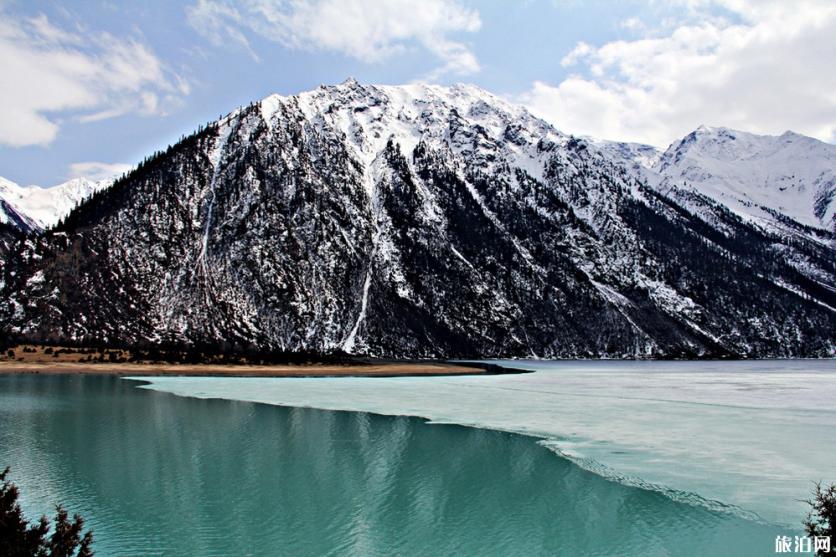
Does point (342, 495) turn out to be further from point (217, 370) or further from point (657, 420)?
point (217, 370)

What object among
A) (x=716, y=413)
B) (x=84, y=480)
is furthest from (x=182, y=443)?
(x=716, y=413)

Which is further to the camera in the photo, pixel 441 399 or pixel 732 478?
pixel 441 399

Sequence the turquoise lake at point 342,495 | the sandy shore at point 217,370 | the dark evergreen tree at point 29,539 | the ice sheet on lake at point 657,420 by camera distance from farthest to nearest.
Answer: the sandy shore at point 217,370, the ice sheet on lake at point 657,420, the turquoise lake at point 342,495, the dark evergreen tree at point 29,539

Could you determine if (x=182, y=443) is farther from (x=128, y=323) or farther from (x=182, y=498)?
(x=128, y=323)

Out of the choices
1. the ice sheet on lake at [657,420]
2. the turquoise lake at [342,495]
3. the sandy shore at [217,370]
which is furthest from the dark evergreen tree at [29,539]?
the sandy shore at [217,370]

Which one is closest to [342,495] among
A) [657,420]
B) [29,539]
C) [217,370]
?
[29,539]

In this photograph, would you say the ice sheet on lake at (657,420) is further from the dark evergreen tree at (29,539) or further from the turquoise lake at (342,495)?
the dark evergreen tree at (29,539)
